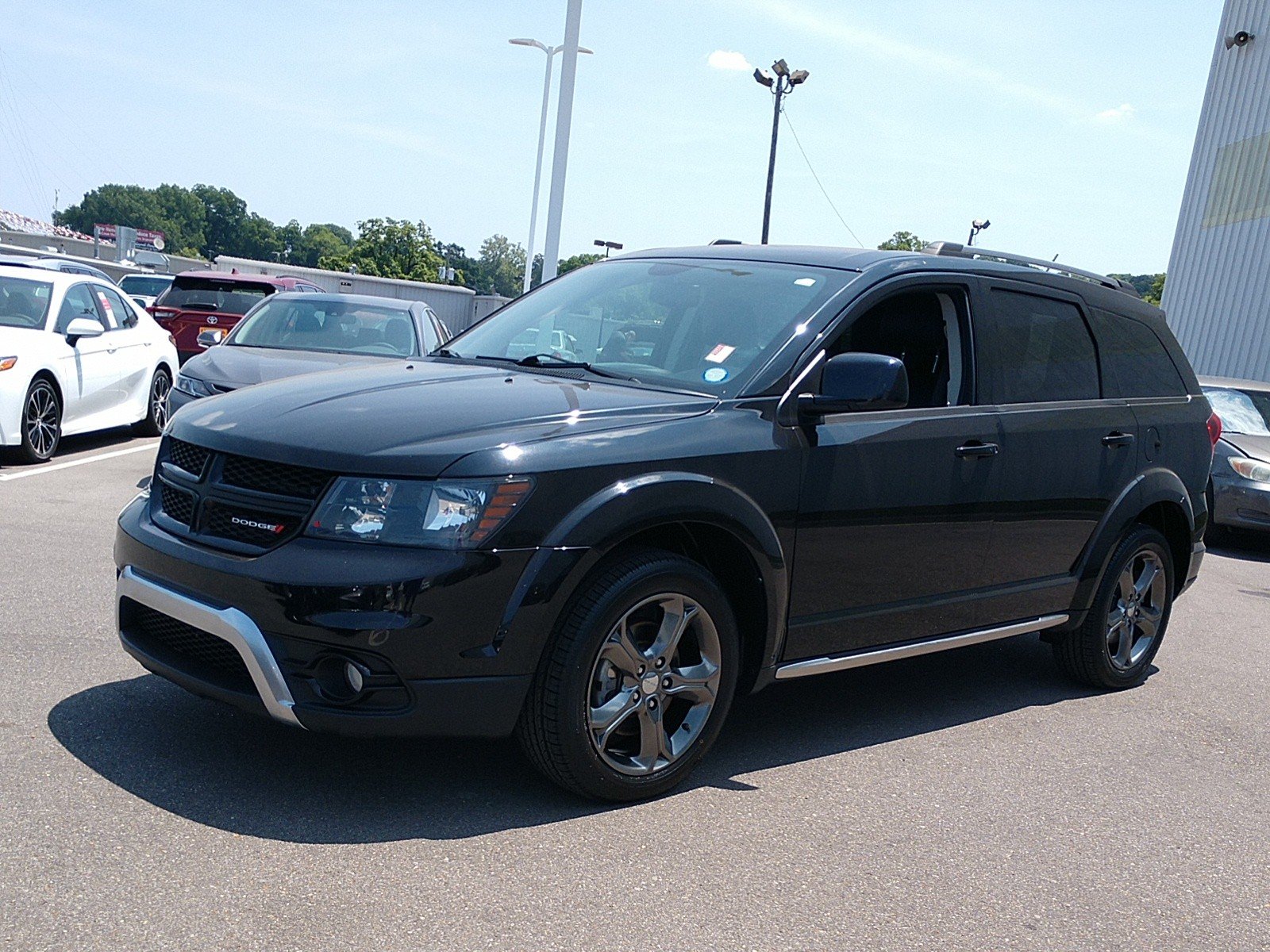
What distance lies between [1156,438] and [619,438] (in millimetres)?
3141

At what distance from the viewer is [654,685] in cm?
407

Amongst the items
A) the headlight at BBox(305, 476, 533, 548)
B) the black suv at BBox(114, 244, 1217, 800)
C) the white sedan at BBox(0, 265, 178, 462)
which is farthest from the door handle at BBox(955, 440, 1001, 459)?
the white sedan at BBox(0, 265, 178, 462)

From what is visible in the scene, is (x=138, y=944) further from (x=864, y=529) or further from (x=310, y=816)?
(x=864, y=529)

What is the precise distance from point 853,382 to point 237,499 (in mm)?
1944

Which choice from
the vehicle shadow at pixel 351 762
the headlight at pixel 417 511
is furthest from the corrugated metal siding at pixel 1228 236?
the headlight at pixel 417 511

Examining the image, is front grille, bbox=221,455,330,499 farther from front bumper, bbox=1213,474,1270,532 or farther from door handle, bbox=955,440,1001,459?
front bumper, bbox=1213,474,1270,532

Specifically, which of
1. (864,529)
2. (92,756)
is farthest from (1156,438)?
(92,756)

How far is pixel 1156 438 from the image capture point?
6004 millimetres

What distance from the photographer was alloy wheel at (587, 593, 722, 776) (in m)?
3.95

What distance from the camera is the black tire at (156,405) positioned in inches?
507

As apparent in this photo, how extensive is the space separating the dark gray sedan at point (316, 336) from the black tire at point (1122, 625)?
5.49 meters

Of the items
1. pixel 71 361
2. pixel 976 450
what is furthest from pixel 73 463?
pixel 976 450

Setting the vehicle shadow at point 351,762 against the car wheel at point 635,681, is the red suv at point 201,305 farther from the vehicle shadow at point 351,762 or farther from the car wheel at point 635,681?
the car wheel at point 635,681

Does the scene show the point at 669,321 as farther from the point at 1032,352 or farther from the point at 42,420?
the point at 42,420
